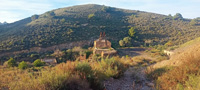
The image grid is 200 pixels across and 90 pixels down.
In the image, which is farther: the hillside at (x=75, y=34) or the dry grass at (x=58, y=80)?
the hillside at (x=75, y=34)

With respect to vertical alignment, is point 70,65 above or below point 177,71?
above

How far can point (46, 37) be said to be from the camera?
28203 mm

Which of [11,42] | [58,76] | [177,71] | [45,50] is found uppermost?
[58,76]

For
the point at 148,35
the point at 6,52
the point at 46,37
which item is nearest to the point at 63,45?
the point at 46,37

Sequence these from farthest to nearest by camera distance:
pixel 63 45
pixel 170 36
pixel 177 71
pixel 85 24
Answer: pixel 85 24 < pixel 170 36 < pixel 63 45 < pixel 177 71

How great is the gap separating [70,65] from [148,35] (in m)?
32.9

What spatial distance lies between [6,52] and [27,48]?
11.4 ft

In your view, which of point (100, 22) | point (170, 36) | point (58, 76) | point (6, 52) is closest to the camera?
point (58, 76)

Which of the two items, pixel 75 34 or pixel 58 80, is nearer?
pixel 58 80

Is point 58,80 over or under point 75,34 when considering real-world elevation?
over

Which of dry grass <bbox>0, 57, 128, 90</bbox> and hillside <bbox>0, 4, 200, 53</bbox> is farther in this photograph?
hillside <bbox>0, 4, 200, 53</bbox>

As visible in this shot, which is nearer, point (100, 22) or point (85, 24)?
point (85, 24)

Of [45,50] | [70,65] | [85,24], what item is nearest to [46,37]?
[45,50]

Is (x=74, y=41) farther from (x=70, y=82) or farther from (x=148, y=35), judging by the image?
(x=70, y=82)
